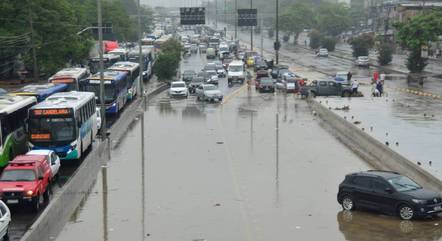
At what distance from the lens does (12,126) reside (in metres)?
29.2

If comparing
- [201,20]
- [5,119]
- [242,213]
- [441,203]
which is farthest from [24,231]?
[201,20]

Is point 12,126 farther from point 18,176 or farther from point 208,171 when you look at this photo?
point 208,171

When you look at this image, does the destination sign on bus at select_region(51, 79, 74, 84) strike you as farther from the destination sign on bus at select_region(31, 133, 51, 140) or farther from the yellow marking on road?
the destination sign on bus at select_region(31, 133, 51, 140)

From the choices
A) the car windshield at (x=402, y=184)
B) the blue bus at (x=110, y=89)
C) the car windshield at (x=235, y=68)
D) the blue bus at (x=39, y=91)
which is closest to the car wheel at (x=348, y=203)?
the car windshield at (x=402, y=184)

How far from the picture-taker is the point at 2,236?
18891 mm

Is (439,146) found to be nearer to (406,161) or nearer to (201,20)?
(406,161)

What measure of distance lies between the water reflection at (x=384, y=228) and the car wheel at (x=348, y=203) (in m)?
0.43

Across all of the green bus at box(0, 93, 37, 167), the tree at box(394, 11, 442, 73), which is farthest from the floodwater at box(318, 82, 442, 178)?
the tree at box(394, 11, 442, 73)

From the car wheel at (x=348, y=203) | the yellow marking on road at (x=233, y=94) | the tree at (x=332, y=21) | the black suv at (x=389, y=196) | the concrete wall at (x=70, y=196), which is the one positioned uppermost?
the tree at (x=332, y=21)

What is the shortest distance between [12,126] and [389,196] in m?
14.9

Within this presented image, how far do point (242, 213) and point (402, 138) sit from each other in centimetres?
1383

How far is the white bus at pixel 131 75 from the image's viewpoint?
179 ft

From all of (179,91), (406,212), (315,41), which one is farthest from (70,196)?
(315,41)

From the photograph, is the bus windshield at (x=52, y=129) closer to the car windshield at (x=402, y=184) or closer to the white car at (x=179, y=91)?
the car windshield at (x=402, y=184)
